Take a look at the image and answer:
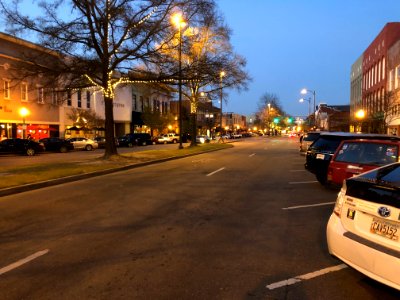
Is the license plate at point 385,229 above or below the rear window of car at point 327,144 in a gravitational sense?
below

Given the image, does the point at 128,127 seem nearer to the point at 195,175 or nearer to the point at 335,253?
the point at 195,175

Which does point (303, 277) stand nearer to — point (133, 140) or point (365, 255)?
point (365, 255)

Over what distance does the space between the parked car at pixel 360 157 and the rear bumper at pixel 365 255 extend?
4886mm

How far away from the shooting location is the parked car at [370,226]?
416 cm

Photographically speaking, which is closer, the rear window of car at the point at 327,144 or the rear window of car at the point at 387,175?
the rear window of car at the point at 387,175

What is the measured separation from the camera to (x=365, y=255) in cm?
436

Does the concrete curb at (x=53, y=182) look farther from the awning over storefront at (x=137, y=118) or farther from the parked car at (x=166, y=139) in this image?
the awning over storefront at (x=137, y=118)

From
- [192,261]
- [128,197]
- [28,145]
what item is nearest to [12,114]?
[28,145]

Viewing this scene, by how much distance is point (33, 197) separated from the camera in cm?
1126

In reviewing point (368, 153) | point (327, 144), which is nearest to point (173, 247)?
point (368, 153)

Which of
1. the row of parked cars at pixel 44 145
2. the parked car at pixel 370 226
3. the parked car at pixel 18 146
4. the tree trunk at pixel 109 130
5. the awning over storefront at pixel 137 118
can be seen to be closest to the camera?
the parked car at pixel 370 226

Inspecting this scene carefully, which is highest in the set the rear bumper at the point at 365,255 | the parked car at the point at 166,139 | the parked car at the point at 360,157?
the parked car at the point at 360,157

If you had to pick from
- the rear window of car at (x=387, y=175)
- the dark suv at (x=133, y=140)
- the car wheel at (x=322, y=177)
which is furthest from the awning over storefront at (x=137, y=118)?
the rear window of car at (x=387, y=175)

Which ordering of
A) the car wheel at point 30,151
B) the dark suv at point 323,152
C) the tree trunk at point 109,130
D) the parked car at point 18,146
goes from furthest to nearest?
the car wheel at point 30,151 → the parked car at point 18,146 → the tree trunk at point 109,130 → the dark suv at point 323,152
